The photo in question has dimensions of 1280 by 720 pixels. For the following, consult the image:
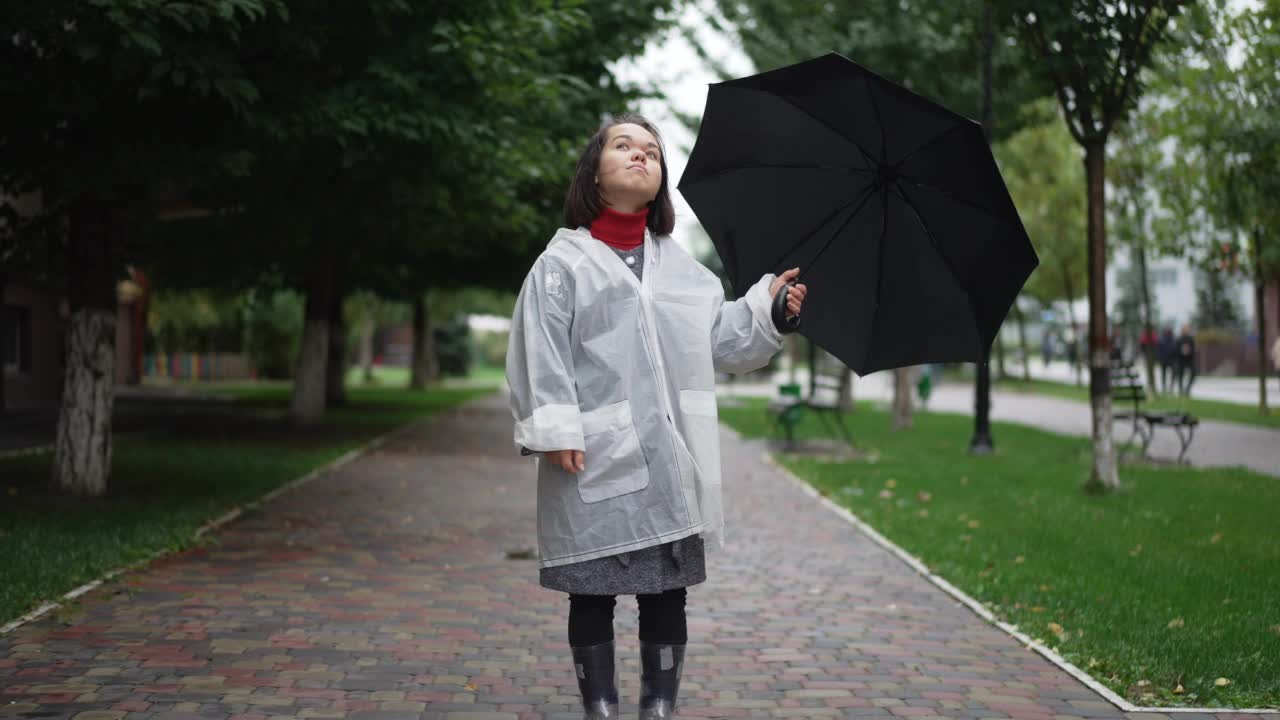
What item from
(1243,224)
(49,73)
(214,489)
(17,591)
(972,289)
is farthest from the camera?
(1243,224)

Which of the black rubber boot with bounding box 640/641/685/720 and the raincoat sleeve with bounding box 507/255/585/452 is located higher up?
the raincoat sleeve with bounding box 507/255/585/452

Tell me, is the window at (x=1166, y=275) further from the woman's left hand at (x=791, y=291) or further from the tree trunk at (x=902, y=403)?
the woman's left hand at (x=791, y=291)

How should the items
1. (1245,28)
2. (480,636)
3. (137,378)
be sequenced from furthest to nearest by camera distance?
(137,378) < (1245,28) < (480,636)

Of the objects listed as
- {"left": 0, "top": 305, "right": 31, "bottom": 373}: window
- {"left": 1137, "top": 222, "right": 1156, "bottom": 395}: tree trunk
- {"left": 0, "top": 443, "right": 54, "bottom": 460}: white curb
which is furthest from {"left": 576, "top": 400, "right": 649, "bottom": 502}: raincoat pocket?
{"left": 1137, "top": 222, "right": 1156, "bottom": 395}: tree trunk

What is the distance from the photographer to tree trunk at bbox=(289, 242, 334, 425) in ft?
65.7

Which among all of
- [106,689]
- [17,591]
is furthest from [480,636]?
[17,591]

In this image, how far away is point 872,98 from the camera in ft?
13.4

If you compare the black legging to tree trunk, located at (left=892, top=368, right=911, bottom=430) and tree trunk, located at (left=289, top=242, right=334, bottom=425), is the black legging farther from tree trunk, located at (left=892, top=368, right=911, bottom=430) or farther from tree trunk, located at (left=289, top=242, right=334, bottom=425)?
tree trunk, located at (left=892, top=368, right=911, bottom=430)

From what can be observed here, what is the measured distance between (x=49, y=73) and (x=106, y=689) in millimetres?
5277

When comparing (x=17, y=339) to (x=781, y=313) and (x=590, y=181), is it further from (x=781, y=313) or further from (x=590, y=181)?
(x=781, y=313)

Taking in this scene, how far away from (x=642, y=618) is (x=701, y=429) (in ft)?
2.11

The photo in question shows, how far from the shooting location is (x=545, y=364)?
12.2 ft

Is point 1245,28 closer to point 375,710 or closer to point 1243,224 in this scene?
point 1243,224

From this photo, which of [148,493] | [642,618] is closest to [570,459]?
[642,618]
